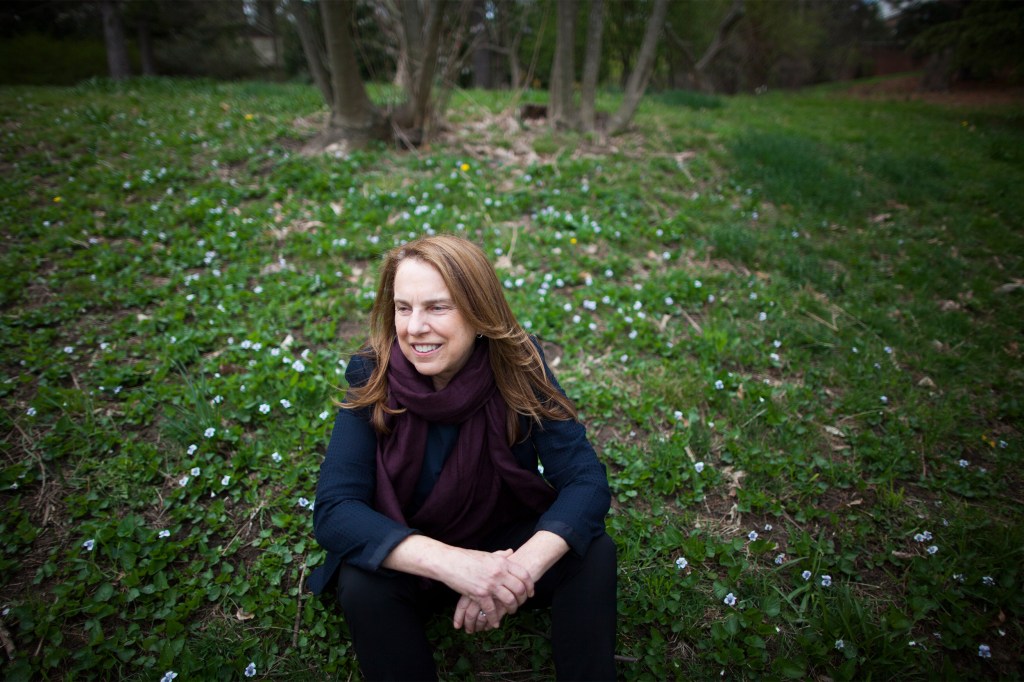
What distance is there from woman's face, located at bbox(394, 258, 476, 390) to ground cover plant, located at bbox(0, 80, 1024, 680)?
1.14 metres

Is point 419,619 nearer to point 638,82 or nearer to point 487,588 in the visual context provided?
point 487,588

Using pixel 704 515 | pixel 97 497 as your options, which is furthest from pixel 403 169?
pixel 704 515

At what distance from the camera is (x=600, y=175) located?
5.70 meters

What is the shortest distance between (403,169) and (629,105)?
11.6 ft

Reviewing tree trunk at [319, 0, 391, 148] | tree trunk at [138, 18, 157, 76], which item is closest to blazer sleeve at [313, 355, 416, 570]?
tree trunk at [319, 0, 391, 148]

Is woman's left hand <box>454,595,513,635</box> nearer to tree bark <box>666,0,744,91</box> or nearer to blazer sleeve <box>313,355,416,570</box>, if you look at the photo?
blazer sleeve <box>313,355,416,570</box>

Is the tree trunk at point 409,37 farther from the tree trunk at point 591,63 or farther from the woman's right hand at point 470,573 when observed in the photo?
the woman's right hand at point 470,573

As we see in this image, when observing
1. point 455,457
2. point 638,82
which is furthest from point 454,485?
point 638,82

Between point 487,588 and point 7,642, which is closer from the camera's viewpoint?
point 487,588

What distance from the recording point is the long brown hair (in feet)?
5.67

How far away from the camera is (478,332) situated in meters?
1.79

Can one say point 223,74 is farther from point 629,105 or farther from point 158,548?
point 158,548

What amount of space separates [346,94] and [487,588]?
5.76m

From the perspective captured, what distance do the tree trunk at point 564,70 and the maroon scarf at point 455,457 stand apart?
233 inches
